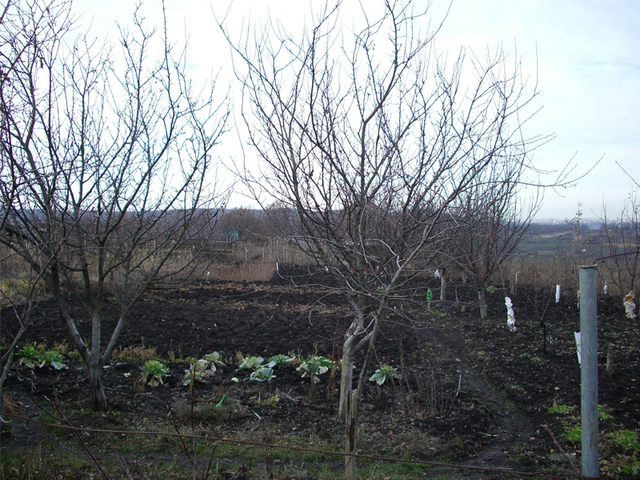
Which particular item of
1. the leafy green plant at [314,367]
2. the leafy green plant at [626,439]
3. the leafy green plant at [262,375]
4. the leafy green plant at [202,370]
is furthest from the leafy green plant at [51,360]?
the leafy green plant at [626,439]

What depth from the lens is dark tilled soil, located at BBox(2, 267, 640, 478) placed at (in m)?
4.24

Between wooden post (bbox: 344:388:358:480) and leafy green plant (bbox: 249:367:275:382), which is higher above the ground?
wooden post (bbox: 344:388:358:480)

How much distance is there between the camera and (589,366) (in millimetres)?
2443

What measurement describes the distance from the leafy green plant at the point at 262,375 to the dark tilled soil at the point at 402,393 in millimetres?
111

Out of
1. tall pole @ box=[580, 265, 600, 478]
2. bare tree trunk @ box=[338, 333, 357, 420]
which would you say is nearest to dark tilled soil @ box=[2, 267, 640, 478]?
bare tree trunk @ box=[338, 333, 357, 420]

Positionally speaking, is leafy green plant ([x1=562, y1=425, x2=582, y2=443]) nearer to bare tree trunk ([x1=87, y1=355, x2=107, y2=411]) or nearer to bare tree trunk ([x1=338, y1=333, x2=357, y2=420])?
bare tree trunk ([x1=338, y1=333, x2=357, y2=420])

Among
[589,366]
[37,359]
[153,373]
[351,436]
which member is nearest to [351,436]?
[351,436]

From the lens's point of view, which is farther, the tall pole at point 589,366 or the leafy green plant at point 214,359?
the leafy green plant at point 214,359

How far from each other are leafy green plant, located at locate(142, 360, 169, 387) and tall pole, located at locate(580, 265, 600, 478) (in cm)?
480

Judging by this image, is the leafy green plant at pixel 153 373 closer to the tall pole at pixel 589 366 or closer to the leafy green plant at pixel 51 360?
the leafy green plant at pixel 51 360

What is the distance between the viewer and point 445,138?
379 cm

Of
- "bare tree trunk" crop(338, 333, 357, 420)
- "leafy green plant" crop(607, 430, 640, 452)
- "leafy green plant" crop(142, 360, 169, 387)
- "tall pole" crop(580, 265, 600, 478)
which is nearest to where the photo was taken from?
"tall pole" crop(580, 265, 600, 478)

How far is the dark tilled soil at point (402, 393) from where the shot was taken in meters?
4.24

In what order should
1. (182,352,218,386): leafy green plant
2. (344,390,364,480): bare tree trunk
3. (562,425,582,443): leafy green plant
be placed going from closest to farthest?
(344,390,364,480): bare tree trunk, (562,425,582,443): leafy green plant, (182,352,218,386): leafy green plant
